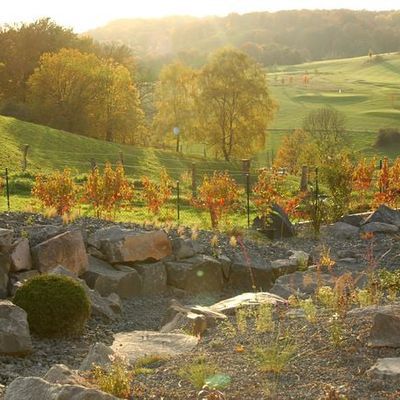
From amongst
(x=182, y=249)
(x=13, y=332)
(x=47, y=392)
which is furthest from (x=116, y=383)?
(x=182, y=249)

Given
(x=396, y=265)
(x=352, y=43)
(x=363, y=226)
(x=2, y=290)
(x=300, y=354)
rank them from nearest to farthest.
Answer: (x=300, y=354), (x=2, y=290), (x=396, y=265), (x=363, y=226), (x=352, y=43)

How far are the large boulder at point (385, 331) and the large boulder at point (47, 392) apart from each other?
9.83 feet

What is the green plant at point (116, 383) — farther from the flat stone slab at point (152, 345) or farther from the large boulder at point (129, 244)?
the large boulder at point (129, 244)

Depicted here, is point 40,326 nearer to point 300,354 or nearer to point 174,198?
point 300,354

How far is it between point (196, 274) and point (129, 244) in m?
1.55

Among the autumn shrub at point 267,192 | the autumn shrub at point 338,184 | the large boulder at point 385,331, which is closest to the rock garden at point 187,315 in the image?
the large boulder at point 385,331

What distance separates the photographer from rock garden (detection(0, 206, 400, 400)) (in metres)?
6.95

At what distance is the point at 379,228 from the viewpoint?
1889 cm

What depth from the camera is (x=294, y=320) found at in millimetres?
9258

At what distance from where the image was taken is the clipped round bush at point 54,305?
10.5 meters

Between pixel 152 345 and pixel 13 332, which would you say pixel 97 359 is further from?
pixel 13 332

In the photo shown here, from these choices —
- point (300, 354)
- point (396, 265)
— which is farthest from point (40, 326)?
point (396, 265)

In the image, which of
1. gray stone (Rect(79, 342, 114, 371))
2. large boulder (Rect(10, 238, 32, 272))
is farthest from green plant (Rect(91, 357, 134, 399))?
large boulder (Rect(10, 238, 32, 272))

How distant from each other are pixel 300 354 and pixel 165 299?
21.2ft
